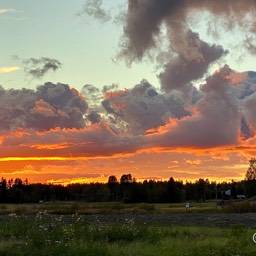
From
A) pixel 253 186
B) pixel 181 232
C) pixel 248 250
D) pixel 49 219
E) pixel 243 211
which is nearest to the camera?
pixel 248 250

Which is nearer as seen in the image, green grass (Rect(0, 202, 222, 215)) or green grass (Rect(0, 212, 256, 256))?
green grass (Rect(0, 212, 256, 256))

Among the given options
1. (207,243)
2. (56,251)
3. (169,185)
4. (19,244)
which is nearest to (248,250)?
(207,243)

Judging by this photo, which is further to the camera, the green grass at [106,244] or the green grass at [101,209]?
the green grass at [101,209]

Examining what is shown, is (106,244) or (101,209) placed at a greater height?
(106,244)

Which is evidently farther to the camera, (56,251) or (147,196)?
(147,196)

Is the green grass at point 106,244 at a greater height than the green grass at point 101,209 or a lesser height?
greater

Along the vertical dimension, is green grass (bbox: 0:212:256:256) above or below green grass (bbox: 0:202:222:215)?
above

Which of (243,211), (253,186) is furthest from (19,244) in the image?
(253,186)

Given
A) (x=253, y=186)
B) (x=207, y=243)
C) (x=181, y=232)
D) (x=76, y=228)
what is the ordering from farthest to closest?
(x=253, y=186)
(x=181, y=232)
(x=76, y=228)
(x=207, y=243)

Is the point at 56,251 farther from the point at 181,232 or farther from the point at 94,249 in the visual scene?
the point at 181,232

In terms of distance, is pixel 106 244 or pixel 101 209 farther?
pixel 101 209

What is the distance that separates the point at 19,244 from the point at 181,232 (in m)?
12.1

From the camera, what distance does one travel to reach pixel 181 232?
29.0 meters

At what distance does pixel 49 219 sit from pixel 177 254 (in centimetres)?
1533
